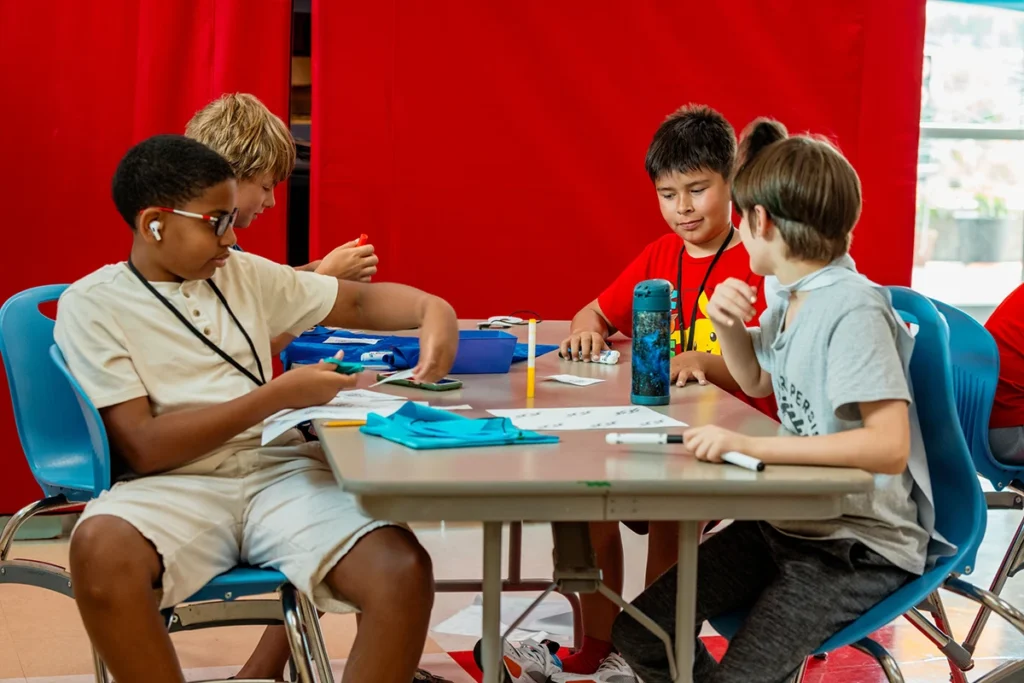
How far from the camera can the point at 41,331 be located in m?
2.33

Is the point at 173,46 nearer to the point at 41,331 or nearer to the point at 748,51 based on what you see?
the point at 41,331

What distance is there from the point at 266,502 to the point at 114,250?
1992 mm

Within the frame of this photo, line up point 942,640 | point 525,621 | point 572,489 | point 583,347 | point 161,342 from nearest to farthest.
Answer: point 572,489 → point 161,342 → point 942,640 → point 583,347 → point 525,621

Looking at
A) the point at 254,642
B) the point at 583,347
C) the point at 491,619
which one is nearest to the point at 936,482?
the point at 491,619

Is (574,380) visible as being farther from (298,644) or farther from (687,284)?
(298,644)

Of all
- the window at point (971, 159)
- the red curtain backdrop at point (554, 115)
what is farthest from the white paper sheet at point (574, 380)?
the window at point (971, 159)

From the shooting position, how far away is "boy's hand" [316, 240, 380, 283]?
2498 millimetres

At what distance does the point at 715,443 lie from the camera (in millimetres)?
1475

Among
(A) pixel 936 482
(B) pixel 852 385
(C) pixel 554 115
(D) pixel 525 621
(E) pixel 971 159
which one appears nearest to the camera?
(B) pixel 852 385

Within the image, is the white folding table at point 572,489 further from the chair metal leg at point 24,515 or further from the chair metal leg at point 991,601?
the chair metal leg at point 24,515

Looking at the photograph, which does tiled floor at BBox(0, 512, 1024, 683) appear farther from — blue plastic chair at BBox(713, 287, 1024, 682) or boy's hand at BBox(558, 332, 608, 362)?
blue plastic chair at BBox(713, 287, 1024, 682)

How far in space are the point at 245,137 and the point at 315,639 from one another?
1.16 m

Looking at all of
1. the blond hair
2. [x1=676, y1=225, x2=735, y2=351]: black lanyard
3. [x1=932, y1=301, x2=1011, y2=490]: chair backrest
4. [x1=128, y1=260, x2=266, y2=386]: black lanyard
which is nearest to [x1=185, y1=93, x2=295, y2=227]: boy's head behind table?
the blond hair

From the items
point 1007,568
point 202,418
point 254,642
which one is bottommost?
point 254,642
